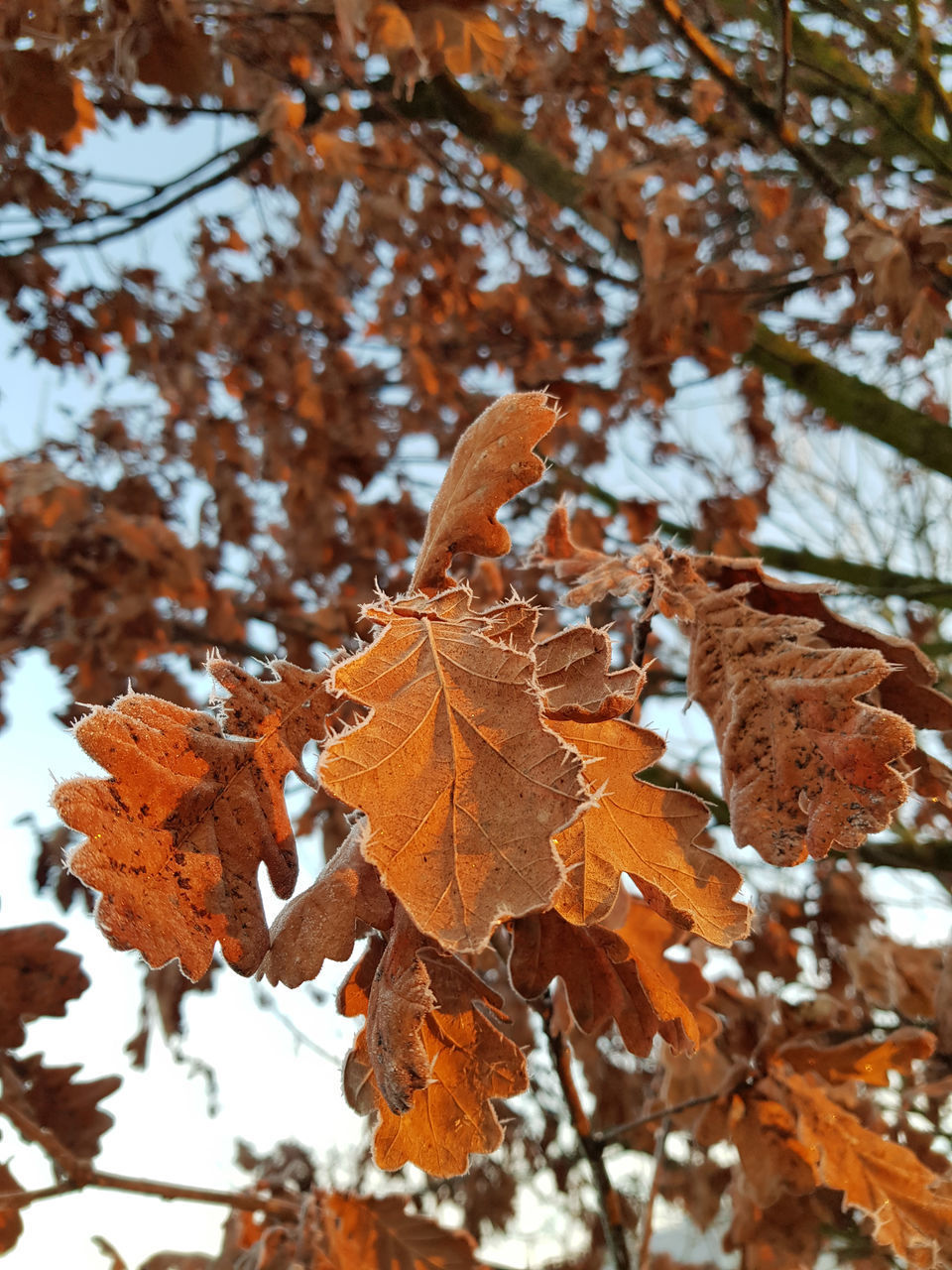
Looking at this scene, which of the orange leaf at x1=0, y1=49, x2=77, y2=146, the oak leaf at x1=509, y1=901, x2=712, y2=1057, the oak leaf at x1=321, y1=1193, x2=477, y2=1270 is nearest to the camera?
the oak leaf at x1=509, y1=901, x2=712, y2=1057

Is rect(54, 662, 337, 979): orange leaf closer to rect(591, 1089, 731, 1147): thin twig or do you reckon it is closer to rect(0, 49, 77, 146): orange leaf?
rect(591, 1089, 731, 1147): thin twig

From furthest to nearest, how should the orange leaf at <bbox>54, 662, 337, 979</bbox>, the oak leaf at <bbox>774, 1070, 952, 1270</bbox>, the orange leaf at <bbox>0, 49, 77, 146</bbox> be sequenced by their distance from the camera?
the orange leaf at <bbox>0, 49, 77, 146</bbox>
the oak leaf at <bbox>774, 1070, 952, 1270</bbox>
the orange leaf at <bbox>54, 662, 337, 979</bbox>

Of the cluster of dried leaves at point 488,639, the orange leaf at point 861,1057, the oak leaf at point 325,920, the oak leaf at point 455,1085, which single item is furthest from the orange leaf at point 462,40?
the orange leaf at point 861,1057

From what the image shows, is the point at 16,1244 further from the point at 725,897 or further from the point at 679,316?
the point at 679,316

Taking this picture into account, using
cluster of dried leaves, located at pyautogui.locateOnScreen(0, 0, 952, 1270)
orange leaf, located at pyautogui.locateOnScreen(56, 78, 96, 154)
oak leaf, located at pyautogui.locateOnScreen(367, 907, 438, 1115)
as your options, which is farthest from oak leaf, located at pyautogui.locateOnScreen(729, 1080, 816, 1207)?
orange leaf, located at pyautogui.locateOnScreen(56, 78, 96, 154)

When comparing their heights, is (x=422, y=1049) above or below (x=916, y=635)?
below

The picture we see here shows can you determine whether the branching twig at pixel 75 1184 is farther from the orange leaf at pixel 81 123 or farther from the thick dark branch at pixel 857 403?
the thick dark branch at pixel 857 403

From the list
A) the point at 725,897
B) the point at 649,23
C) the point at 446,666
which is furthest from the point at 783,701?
the point at 649,23

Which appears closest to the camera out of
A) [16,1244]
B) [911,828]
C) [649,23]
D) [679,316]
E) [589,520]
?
[16,1244]
